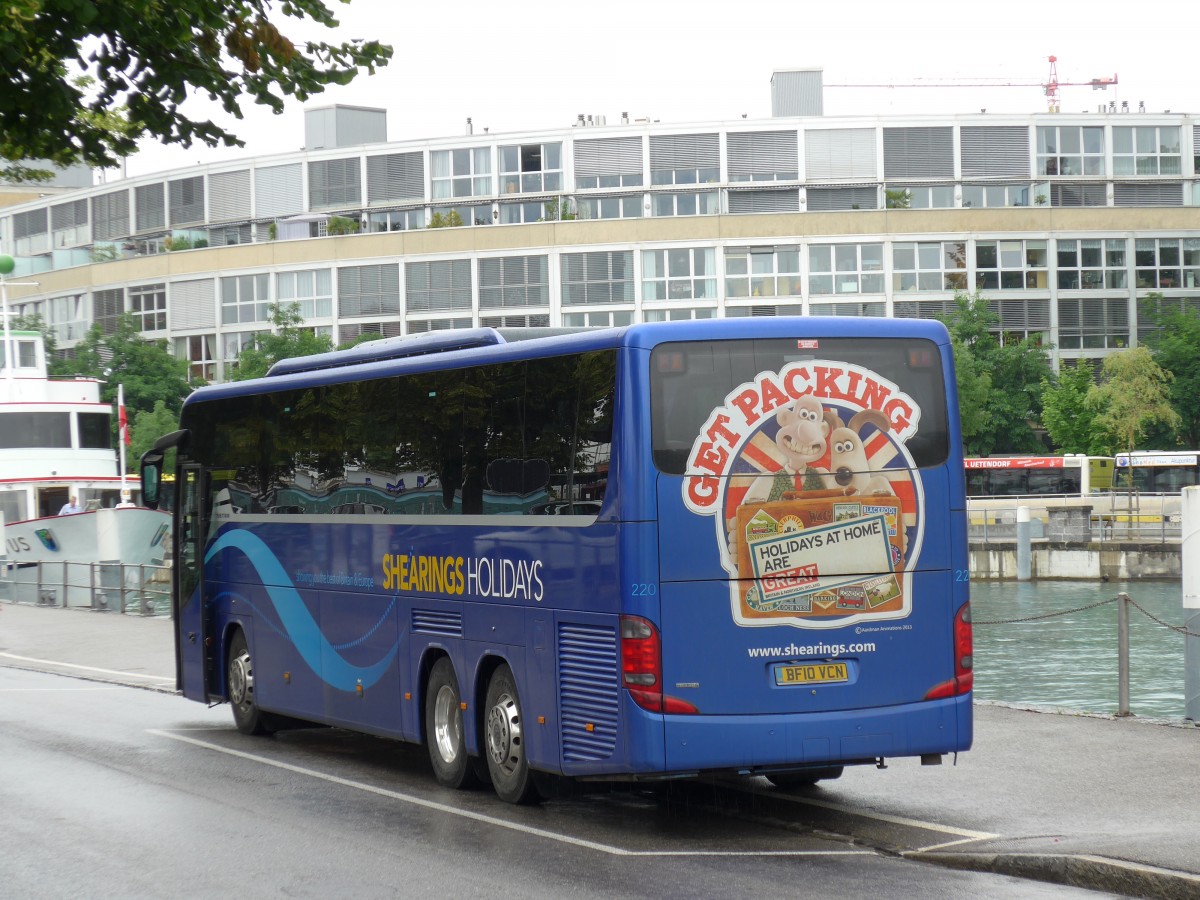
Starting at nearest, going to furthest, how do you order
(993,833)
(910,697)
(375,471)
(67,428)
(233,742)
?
(993,833) → (910,697) → (375,471) → (233,742) → (67,428)

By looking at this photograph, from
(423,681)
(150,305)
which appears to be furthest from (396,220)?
(423,681)

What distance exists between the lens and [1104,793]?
36.9ft

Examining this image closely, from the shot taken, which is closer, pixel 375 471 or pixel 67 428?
pixel 375 471

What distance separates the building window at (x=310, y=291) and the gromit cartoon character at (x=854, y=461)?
77.3 meters

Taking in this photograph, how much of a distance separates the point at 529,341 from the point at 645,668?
8.35 ft

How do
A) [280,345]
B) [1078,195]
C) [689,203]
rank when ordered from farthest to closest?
[1078,195] → [689,203] → [280,345]

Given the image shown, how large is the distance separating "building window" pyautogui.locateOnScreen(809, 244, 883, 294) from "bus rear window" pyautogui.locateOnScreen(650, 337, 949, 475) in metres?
70.8

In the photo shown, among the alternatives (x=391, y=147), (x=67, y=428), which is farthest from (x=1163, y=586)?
(x=391, y=147)

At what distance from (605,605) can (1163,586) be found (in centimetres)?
5360

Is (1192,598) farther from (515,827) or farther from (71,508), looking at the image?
(71,508)

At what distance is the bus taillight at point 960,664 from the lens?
1095 cm

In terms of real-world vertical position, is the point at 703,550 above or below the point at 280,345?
below

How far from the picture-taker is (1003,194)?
83688 mm

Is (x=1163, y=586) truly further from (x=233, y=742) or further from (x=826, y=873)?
(x=826, y=873)
